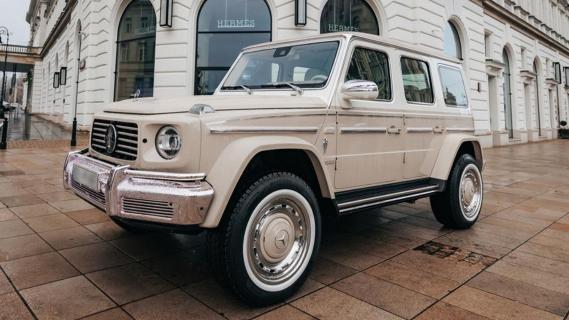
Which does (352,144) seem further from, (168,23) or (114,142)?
(168,23)

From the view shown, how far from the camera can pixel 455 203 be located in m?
4.48

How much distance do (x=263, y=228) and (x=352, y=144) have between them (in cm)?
119

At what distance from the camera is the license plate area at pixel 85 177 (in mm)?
2688

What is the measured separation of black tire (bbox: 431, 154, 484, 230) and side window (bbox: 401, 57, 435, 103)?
92cm

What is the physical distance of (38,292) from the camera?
271 centimetres

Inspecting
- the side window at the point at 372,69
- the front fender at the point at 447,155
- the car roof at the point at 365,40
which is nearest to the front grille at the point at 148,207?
the side window at the point at 372,69

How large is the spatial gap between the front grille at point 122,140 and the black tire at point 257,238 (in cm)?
80

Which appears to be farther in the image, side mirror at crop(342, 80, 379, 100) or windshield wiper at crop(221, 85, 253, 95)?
windshield wiper at crop(221, 85, 253, 95)

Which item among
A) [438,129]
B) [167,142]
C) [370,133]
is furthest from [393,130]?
[167,142]

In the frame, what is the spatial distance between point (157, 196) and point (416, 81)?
10.3 ft

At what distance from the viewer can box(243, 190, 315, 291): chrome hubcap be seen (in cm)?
257

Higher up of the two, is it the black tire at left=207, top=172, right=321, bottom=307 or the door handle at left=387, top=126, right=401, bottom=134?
the door handle at left=387, top=126, right=401, bottom=134

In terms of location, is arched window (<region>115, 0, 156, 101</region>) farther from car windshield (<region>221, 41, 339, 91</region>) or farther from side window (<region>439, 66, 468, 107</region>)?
side window (<region>439, 66, 468, 107</region>)

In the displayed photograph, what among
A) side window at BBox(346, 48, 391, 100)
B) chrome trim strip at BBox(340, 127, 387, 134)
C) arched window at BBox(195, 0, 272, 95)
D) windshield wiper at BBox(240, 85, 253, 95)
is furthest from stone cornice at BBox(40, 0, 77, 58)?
chrome trim strip at BBox(340, 127, 387, 134)
